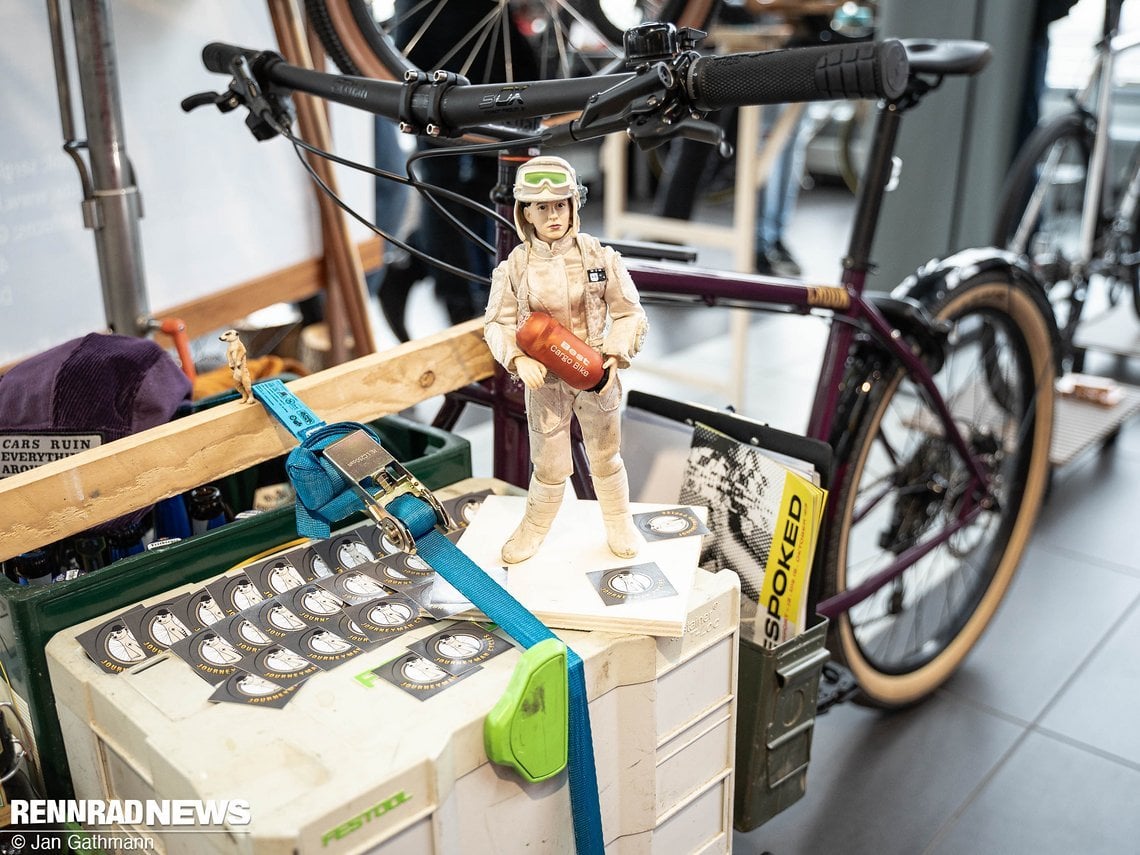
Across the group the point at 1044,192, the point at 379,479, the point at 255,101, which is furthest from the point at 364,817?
the point at 1044,192

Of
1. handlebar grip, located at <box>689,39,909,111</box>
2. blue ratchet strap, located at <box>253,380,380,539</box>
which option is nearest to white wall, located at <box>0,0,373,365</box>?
blue ratchet strap, located at <box>253,380,380,539</box>

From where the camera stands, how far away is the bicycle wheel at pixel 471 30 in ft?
4.42

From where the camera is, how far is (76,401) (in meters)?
1.02

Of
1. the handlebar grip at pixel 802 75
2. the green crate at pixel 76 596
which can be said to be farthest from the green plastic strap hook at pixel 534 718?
the handlebar grip at pixel 802 75

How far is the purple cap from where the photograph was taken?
1.01m

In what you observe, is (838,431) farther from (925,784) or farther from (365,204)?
(365,204)

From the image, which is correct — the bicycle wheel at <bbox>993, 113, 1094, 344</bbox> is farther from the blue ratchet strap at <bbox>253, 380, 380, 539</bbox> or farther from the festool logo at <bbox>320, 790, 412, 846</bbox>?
the festool logo at <bbox>320, 790, 412, 846</bbox>

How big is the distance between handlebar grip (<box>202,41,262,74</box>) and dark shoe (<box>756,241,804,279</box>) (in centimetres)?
328

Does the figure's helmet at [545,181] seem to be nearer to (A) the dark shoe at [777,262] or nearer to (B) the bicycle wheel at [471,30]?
(B) the bicycle wheel at [471,30]

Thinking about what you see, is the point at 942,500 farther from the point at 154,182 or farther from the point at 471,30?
the point at 154,182

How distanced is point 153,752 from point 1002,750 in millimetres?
1437

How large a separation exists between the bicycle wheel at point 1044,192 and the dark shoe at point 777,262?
51.2 inches

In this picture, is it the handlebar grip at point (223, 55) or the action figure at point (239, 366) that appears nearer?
the action figure at point (239, 366)

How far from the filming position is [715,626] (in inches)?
37.7
